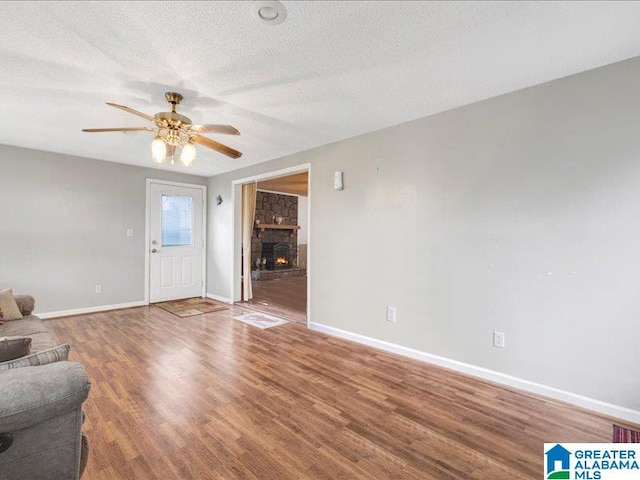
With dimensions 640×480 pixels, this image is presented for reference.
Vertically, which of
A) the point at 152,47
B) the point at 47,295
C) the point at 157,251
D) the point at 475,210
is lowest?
the point at 47,295

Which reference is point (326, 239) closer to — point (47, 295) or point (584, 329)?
point (584, 329)

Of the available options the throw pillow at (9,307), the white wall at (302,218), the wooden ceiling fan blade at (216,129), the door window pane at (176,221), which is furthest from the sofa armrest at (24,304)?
the white wall at (302,218)

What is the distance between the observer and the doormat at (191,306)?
4730 mm

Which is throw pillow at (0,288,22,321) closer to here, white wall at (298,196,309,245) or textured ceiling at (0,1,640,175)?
textured ceiling at (0,1,640,175)

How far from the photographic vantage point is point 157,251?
5.32 m

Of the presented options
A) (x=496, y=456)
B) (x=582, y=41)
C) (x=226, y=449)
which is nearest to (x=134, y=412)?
(x=226, y=449)

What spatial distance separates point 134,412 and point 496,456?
7.38 ft

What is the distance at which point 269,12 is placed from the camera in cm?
160

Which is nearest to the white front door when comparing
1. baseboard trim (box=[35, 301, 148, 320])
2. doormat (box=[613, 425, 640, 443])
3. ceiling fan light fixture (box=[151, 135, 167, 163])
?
baseboard trim (box=[35, 301, 148, 320])

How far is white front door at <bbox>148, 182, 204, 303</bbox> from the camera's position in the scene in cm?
529

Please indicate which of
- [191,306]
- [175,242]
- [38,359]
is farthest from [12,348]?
[175,242]

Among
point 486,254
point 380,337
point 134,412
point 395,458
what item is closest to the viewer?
point 395,458

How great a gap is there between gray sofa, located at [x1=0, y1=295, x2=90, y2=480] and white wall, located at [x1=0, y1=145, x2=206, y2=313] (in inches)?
160

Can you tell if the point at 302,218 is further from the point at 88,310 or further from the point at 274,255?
the point at 88,310
